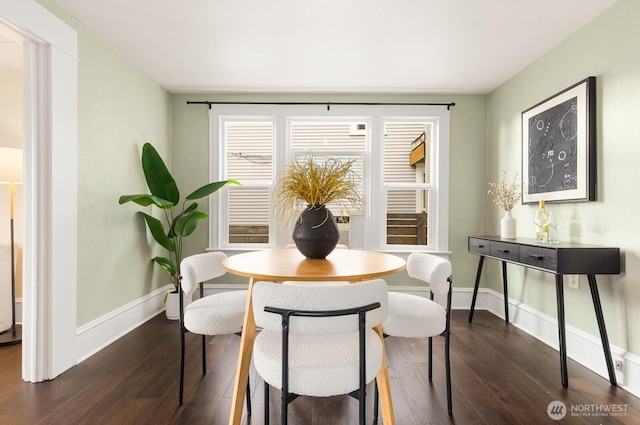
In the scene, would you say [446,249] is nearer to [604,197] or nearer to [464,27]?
[604,197]

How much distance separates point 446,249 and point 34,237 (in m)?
3.69

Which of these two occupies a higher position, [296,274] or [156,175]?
[156,175]

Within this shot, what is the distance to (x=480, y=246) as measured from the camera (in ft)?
10.7

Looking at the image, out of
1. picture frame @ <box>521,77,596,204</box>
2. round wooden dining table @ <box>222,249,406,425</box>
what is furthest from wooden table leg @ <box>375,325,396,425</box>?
picture frame @ <box>521,77,596,204</box>

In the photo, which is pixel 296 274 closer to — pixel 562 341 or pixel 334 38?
pixel 562 341

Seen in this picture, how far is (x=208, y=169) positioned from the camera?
4078 mm

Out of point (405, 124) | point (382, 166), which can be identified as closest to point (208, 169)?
point (382, 166)

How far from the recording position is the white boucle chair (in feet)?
4.15

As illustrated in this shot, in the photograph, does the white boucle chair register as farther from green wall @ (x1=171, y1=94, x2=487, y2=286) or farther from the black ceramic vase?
green wall @ (x1=171, y1=94, x2=487, y2=286)

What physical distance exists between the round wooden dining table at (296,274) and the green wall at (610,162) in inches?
60.6

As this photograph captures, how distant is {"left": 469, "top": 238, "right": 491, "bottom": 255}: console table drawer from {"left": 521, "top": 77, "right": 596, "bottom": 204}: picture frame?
0.56 meters

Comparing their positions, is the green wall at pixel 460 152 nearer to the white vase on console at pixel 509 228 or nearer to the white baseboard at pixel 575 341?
the white baseboard at pixel 575 341

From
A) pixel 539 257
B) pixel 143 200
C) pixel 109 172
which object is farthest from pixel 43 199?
pixel 539 257

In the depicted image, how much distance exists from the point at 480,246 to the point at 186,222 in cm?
283
